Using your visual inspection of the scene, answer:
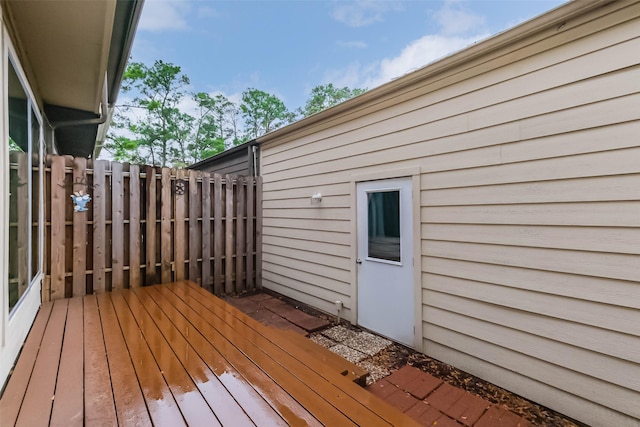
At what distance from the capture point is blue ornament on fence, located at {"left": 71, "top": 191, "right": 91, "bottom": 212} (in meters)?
3.54

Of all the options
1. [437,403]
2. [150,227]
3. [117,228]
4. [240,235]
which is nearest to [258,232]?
[240,235]

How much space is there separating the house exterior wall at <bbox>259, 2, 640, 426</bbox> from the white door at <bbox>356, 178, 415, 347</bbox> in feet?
0.62

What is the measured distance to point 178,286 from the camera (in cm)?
396

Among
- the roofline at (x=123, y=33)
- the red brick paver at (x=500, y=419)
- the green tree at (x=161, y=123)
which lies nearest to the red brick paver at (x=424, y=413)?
the red brick paver at (x=500, y=419)

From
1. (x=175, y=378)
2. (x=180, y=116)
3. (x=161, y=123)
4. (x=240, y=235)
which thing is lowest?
(x=175, y=378)

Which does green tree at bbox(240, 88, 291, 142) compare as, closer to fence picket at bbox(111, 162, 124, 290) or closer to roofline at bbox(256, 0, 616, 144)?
fence picket at bbox(111, 162, 124, 290)

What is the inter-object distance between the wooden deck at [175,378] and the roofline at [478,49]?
2854 millimetres

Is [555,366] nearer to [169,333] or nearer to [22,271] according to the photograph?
[169,333]

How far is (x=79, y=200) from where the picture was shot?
11.7 feet

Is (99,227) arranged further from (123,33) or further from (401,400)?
(401,400)

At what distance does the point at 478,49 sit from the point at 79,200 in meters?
4.65

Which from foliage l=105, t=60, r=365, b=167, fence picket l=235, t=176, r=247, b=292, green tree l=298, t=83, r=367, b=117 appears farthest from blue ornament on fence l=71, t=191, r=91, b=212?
green tree l=298, t=83, r=367, b=117

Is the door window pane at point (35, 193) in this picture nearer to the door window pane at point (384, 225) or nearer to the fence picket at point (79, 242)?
the fence picket at point (79, 242)

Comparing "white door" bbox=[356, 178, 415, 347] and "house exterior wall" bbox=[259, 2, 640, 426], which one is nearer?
"house exterior wall" bbox=[259, 2, 640, 426]
